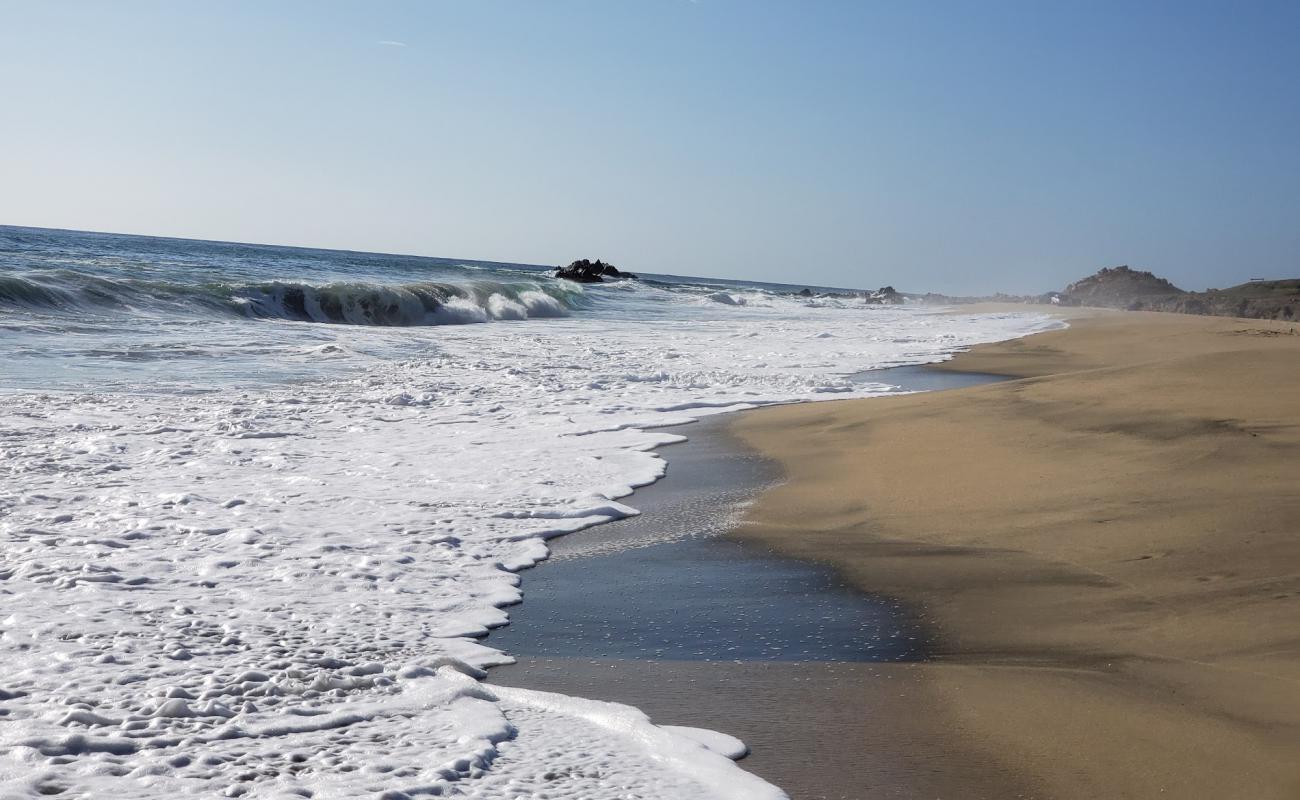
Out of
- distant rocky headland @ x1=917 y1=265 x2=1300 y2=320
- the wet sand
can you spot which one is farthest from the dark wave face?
distant rocky headland @ x1=917 y1=265 x2=1300 y2=320

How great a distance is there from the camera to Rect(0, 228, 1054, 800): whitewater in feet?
7.89

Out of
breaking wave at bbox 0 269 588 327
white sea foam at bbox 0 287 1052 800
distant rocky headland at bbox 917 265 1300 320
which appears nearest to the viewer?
white sea foam at bbox 0 287 1052 800

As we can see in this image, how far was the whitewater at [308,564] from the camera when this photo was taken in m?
2.40

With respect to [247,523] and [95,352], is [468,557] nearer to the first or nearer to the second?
[247,523]

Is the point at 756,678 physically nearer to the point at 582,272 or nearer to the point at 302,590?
the point at 302,590

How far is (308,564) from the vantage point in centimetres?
400

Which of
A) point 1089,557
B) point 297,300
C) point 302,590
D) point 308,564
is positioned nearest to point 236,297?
point 297,300

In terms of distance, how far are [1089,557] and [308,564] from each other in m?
3.09

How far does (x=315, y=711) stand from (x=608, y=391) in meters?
7.09

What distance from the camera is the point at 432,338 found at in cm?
1664

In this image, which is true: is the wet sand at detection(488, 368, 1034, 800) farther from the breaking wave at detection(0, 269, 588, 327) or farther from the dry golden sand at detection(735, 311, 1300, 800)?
the breaking wave at detection(0, 269, 588, 327)

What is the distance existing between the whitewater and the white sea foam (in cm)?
1

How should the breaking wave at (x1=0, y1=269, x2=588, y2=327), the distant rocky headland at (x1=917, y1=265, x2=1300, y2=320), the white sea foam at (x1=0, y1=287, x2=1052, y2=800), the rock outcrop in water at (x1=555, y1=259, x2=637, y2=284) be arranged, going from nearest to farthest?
the white sea foam at (x1=0, y1=287, x2=1052, y2=800) < the breaking wave at (x1=0, y1=269, x2=588, y2=327) < the distant rocky headland at (x1=917, y1=265, x2=1300, y2=320) < the rock outcrop in water at (x1=555, y1=259, x2=637, y2=284)

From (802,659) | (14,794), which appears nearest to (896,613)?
(802,659)
